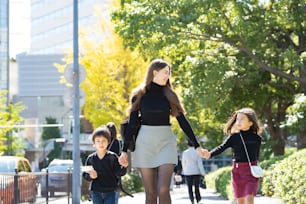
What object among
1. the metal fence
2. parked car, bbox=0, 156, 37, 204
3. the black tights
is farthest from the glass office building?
the black tights

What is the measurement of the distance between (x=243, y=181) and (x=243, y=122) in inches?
29.7

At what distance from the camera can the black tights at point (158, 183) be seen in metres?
7.68

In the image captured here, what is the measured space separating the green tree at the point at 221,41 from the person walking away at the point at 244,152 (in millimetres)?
10282

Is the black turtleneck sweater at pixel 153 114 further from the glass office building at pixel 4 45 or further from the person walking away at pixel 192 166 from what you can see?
the glass office building at pixel 4 45

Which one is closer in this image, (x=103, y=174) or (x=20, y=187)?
(x=103, y=174)

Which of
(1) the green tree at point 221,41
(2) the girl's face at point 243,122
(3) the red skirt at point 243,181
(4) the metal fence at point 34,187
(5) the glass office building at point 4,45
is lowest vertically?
(4) the metal fence at point 34,187

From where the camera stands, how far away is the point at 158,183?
25.3ft

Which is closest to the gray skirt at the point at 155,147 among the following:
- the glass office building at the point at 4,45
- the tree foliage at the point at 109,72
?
the tree foliage at the point at 109,72

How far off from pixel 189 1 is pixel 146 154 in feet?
41.6

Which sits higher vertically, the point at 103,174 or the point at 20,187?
the point at 103,174

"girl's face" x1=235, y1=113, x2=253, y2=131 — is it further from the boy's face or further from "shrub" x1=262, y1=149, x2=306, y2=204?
"shrub" x1=262, y1=149, x2=306, y2=204

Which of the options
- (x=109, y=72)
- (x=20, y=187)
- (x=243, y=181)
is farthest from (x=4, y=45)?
(x=243, y=181)

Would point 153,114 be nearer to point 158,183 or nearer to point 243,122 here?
point 158,183

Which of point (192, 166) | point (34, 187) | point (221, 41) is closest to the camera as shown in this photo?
point (34, 187)
